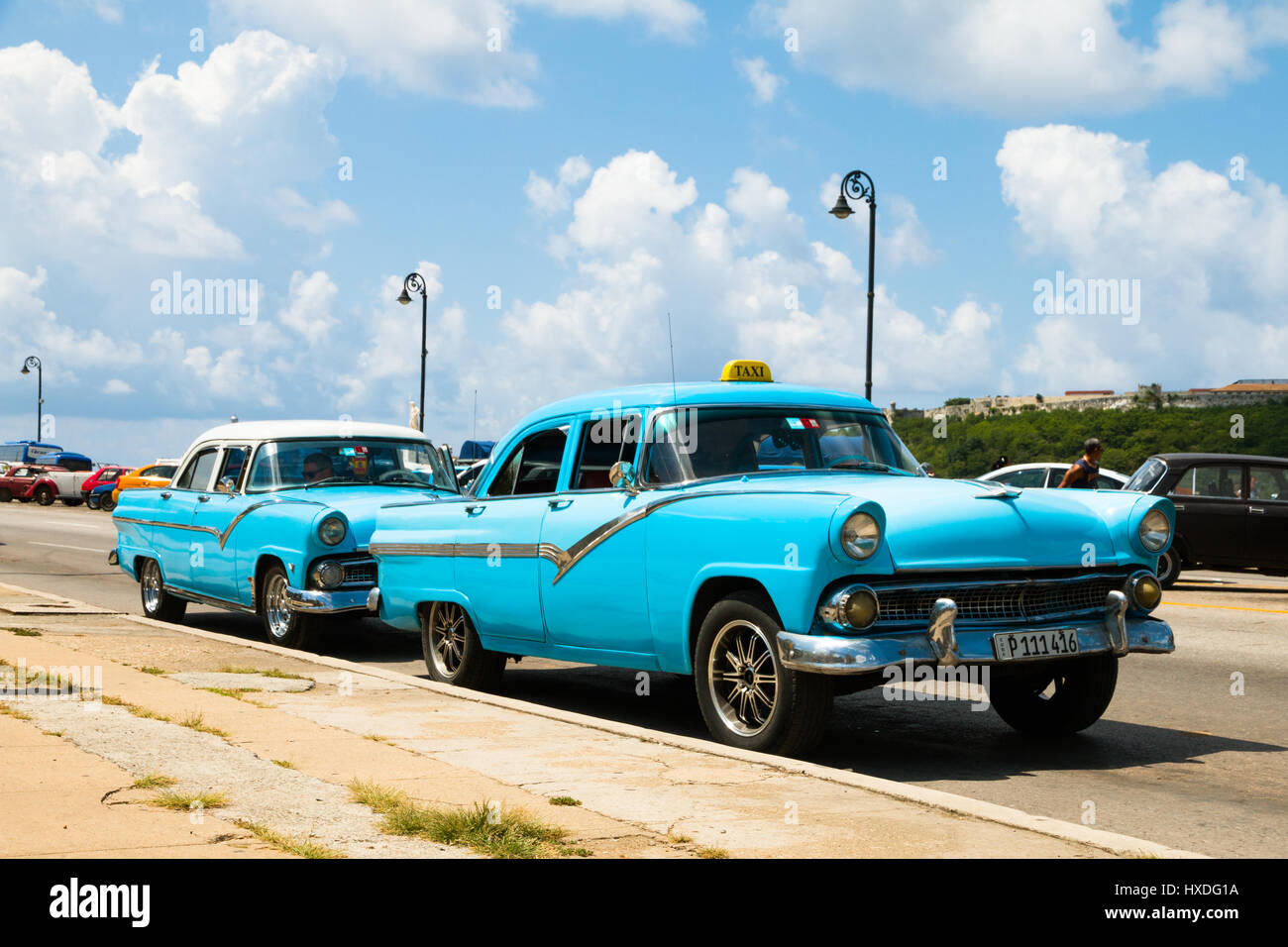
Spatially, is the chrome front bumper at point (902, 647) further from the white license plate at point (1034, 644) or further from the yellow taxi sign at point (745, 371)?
the yellow taxi sign at point (745, 371)

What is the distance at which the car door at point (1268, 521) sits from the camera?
18359mm

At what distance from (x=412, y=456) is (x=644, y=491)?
18.8 feet

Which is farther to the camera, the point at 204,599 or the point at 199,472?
the point at 199,472

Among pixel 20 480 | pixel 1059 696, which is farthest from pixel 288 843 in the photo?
pixel 20 480

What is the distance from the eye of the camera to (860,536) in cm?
634

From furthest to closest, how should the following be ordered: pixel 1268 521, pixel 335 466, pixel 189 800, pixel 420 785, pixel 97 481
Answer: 1. pixel 97 481
2. pixel 1268 521
3. pixel 335 466
4. pixel 420 785
5. pixel 189 800

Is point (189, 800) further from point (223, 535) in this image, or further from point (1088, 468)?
point (1088, 468)

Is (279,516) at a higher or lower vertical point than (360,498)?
lower

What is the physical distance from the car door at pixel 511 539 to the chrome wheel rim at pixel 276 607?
3.05 metres

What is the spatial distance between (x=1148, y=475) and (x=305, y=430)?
37.8 ft

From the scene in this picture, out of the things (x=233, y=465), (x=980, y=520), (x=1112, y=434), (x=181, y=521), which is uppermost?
(x=1112, y=434)
